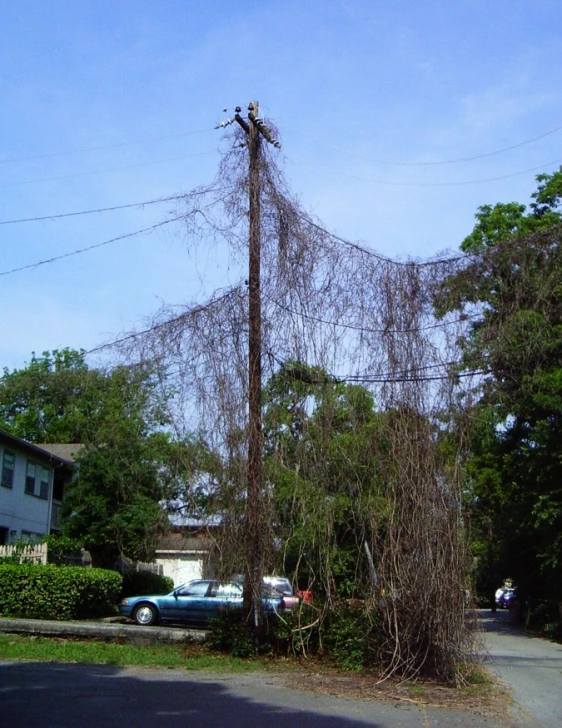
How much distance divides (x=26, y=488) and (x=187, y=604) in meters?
15.6

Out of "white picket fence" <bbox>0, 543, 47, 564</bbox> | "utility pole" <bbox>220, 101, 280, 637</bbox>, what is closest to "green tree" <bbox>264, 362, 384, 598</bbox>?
"utility pole" <bbox>220, 101, 280, 637</bbox>

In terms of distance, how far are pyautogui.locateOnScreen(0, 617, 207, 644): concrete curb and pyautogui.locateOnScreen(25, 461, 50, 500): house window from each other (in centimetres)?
1700

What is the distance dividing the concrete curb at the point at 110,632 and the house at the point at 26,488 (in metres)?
13.6

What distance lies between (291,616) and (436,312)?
5145 mm

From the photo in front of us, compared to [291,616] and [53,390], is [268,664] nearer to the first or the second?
[291,616]

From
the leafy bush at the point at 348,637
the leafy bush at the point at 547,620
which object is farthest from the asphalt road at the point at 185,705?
the leafy bush at the point at 547,620

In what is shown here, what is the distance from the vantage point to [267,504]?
41.4 ft

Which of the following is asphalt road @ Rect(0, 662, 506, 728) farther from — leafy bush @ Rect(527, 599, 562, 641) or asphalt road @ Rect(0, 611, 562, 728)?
leafy bush @ Rect(527, 599, 562, 641)

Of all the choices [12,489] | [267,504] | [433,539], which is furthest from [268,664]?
[12,489]

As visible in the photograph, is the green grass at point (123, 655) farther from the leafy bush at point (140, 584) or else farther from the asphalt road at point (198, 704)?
the leafy bush at point (140, 584)

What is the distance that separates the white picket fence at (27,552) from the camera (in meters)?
22.4

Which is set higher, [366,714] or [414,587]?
[414,587]

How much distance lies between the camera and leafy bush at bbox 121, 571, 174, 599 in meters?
28.7

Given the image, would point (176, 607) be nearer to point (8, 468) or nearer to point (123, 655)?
point (123, 655)
